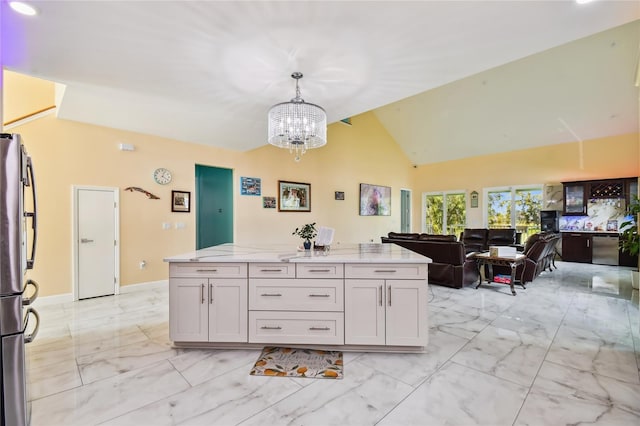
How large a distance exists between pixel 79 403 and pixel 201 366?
78 centimetres

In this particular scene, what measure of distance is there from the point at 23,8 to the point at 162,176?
3.10 m

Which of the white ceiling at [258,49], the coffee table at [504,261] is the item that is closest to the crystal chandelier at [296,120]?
the white ceiling at [258,49]

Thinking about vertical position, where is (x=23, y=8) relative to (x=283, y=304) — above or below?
above

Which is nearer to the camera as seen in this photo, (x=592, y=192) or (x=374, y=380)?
(x=374, y=380)

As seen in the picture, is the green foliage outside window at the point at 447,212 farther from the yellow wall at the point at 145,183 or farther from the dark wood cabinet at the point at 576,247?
the yellow wall at the point at 145,183

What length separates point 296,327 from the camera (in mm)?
2543

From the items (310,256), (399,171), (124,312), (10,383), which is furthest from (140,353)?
(399,171)

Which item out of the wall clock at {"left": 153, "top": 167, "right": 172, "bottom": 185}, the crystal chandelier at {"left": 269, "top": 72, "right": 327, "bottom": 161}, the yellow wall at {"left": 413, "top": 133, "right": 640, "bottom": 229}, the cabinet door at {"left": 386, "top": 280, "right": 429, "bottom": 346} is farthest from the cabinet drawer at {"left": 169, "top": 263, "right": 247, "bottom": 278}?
the yellow wall at {"left": 413, "top": 133, "right": 640, "bottom": 229}

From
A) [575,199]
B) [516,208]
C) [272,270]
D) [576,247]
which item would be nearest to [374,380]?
[272,270]

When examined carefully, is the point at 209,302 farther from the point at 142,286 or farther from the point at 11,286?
the point at 142,286

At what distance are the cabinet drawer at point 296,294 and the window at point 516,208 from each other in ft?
26.1

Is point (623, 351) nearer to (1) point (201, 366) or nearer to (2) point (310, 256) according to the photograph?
(2) point (310, 256)

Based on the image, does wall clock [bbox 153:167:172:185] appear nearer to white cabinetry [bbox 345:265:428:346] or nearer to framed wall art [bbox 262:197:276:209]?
framed wall art [bbox 262:197:276:209]

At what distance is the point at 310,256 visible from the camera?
2654 mm
